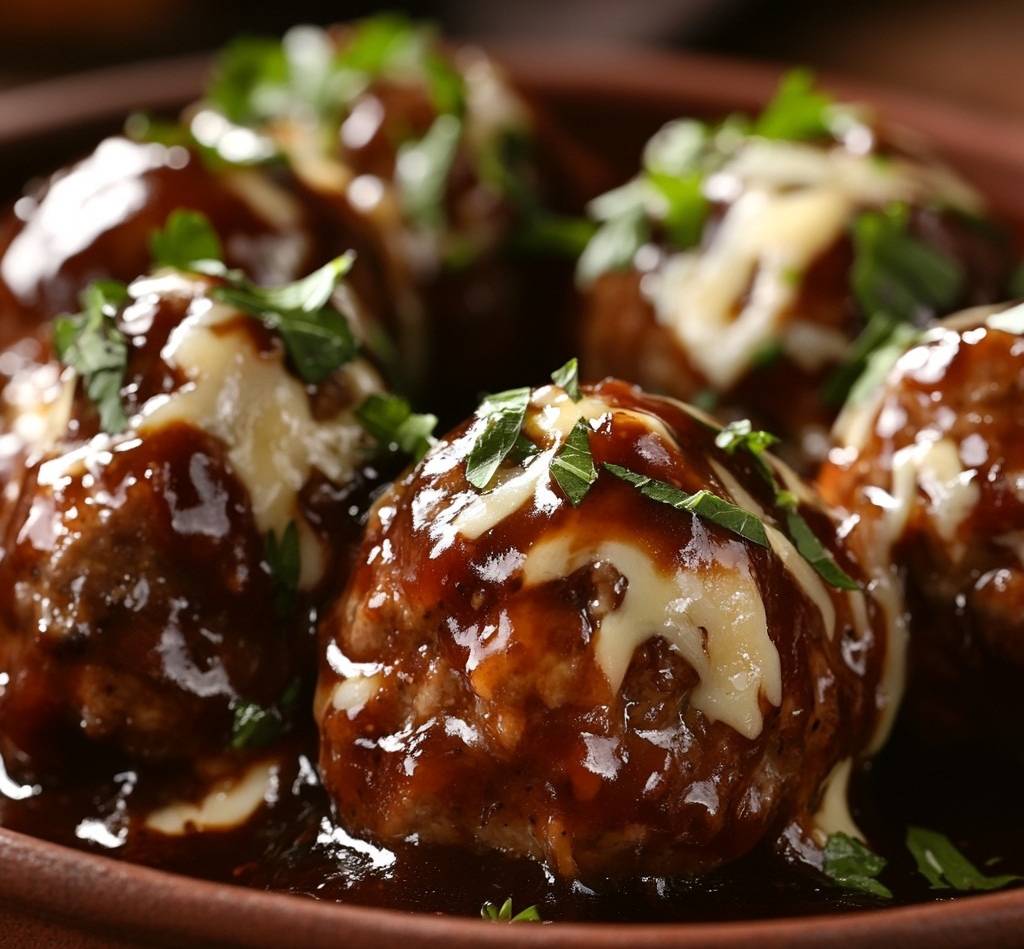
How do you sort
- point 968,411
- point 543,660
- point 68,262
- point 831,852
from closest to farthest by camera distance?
point 543,660 < point 831,852 < point 968,411 < point 68,262

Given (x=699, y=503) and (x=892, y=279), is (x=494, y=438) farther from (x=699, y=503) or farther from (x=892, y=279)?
(x=892, y=279)

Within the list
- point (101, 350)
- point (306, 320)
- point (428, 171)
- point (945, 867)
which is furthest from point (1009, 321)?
point (428, 171)

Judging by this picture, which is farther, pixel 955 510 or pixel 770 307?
pixel 770 307

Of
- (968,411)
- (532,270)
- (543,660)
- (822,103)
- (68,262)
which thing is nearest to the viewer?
(543,660)

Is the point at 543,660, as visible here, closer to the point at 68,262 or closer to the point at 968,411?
the point at 968,411

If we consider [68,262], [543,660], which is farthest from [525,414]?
[68,262]

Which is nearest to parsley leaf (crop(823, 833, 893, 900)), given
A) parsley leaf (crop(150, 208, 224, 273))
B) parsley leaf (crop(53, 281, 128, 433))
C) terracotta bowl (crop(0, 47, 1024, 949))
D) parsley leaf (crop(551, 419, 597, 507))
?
terracotta bowl (crop(0, 47, 1024, 949))

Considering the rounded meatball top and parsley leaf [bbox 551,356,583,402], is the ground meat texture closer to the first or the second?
the rounded meatball top

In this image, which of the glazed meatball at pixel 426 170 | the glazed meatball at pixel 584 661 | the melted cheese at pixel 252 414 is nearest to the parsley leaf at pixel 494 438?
the glazed meatball at pixel 584 661
